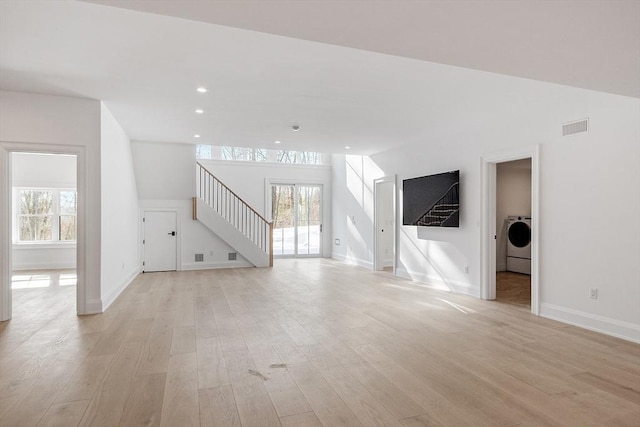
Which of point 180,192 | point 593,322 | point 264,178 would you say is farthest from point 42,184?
point 593,322

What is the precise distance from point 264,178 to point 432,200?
5.44 metres

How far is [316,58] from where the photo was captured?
330 centimetres

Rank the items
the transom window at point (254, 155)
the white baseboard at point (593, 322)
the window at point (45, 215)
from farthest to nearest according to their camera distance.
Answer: the transom window at point (254, 155), the window at point (45, 215), the white baseboard at point (593, 322)

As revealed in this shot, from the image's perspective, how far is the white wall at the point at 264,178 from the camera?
9992 millimetres

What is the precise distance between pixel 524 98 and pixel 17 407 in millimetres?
5590

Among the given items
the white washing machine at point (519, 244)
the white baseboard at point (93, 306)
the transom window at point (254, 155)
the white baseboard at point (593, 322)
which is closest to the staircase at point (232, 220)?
the transom window at point (254, 155)

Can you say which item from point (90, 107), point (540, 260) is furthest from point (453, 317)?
point (90, 107)

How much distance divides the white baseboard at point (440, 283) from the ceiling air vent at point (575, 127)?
2.55m

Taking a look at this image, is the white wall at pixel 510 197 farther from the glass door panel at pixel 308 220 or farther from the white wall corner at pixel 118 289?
the white wall corner at pixel 118 289

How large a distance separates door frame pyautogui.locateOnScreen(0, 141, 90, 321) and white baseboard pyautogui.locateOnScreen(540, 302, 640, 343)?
5895 millimetres

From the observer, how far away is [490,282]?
543 centimetres

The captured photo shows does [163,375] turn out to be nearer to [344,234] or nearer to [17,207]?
[344,234]

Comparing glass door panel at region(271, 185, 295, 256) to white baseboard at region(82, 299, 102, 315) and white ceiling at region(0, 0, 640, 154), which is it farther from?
white baseboard at region(82, 299, 102, 315)

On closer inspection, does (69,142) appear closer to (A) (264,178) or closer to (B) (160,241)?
(B) (160,241)
